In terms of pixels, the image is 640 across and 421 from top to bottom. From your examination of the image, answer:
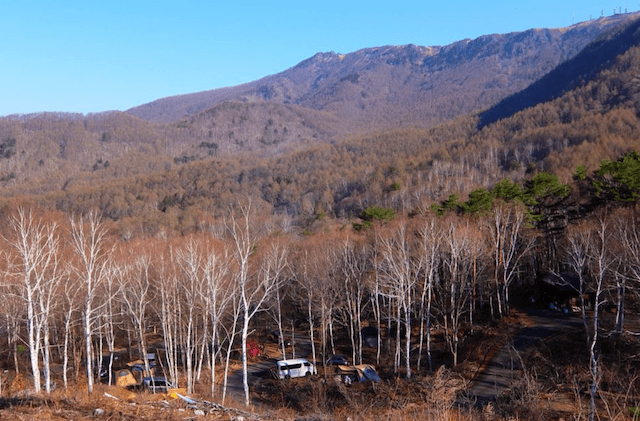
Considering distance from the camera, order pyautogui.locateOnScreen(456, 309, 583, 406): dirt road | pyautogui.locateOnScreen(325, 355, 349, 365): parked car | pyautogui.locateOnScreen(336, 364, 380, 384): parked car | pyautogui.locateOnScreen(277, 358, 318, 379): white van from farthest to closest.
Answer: pyautogui.locateOnScreen(325, 355, 349, 365): parked car
pyautogui.locateOnScreen(277, 358, 318, 379): white van
pyautogui.locateOnScreen(336, 364, 380, 384): parked car
pyautogui.locateOnScreen(456, 309, 583, 406): dirt road

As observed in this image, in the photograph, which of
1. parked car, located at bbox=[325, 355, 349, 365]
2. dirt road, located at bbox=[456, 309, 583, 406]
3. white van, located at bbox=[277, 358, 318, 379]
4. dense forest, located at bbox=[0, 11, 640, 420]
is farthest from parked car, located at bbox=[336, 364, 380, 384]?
dirt road, located at bbox=[456, 309, 583, 406]

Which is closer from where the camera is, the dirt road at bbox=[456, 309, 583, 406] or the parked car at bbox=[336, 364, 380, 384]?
the dirt road at bbox=[456, 309, 583, 406]

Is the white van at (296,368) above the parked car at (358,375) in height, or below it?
below

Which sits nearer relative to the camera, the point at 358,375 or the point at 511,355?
the point at 511,355

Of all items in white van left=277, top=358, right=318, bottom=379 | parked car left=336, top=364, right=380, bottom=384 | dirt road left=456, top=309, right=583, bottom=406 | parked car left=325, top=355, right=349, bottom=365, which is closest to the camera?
dirt road left=456, top=309, right=583, bottom=406

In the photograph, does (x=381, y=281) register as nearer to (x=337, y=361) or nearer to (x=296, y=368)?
(x=337, y=361)

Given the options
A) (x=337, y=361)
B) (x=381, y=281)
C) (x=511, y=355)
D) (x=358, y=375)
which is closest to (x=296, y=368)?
(x=337, y=361)

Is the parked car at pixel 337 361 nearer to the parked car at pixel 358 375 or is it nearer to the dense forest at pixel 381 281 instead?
the dense forest at pixel 381 281

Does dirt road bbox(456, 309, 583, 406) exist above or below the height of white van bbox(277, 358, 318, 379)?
above

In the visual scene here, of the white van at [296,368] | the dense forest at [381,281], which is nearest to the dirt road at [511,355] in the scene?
the dense forest at [381,281]

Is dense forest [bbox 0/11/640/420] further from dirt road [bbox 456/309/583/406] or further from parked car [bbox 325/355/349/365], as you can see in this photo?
parked car [bbox 325/355/349/365]

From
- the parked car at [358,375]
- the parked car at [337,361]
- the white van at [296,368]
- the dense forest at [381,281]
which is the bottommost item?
the parked car at [337,361]
